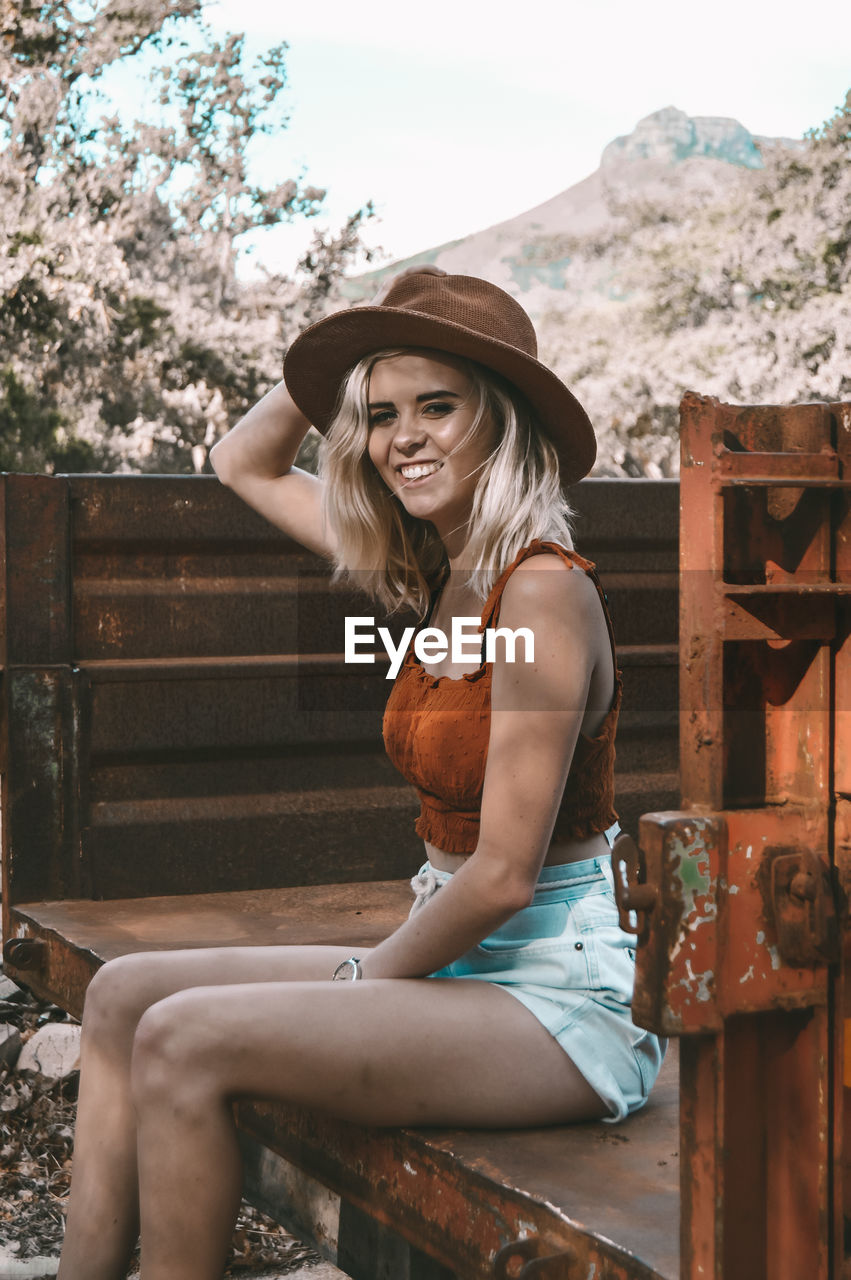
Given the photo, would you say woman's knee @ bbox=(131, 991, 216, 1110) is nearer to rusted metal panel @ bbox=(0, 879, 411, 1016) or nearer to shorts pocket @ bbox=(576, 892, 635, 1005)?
shorts pocket @ bbox=(576, 892, 635, 1005)

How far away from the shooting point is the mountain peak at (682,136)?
14425cm

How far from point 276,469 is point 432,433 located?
25.2 inches

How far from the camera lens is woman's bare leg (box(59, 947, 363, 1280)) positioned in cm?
213

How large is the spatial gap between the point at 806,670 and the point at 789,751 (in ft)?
0.25

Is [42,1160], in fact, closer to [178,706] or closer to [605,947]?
[178,706]

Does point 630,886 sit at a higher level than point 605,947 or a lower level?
higher

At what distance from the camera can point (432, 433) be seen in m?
2.40

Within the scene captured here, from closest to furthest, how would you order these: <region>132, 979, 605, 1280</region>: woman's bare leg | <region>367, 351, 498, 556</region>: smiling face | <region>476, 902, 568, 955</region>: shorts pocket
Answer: <region>132, 979, 605, 1280</region>: woman's bare leg < <region>476, 902, 568, 955</region>: shorts pocket < <region>367, 351, 498, 556</region>: smiling face

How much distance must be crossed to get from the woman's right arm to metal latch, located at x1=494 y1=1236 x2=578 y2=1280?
4.93ft

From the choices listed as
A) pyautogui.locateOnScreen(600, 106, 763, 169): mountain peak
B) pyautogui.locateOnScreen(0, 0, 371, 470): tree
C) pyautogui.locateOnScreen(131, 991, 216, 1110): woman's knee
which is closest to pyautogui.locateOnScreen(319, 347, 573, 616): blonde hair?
pyautogui.locateOnScreen(131, 991, 216, 1110): woman's knee

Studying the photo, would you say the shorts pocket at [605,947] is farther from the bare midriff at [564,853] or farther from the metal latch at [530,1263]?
the metal latch at [530,1263]

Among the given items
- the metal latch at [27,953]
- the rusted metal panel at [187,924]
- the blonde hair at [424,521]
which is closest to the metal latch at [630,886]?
the blonde hair at [424,521]

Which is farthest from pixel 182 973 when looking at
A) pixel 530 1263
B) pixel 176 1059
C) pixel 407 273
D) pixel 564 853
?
pixel 407 273

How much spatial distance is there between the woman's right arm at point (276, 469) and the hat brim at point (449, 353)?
0.82ft
